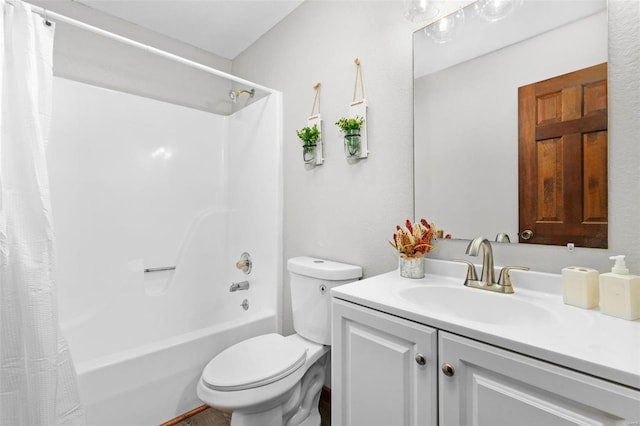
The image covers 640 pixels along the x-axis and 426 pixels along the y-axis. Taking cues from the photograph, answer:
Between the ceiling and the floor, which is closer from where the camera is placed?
the floor

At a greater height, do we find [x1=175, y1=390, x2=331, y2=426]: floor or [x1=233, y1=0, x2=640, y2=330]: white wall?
[x1=233, y1=0, x2=640, y2=330]: white wall

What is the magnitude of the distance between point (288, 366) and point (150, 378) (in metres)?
0.73

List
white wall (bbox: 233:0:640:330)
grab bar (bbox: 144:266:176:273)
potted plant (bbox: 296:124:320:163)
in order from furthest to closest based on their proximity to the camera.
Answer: grab bar (bbox: 144:266:176:273)
potted plant (bbox: 296:124:320:163)
white wall (bbox: 233:0:640:330)

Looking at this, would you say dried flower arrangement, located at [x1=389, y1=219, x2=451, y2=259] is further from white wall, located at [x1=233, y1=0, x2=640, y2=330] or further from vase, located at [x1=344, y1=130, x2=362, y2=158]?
vase, located at [x1=344, y1=130, x2=362, y2=158]

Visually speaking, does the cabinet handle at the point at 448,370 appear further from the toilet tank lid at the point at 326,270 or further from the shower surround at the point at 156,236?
the shower surround at the point at 156,236

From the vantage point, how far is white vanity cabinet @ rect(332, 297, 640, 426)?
552 millimetres

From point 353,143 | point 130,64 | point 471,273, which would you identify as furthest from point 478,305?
point 130,64

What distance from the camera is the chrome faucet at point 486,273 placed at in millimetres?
975

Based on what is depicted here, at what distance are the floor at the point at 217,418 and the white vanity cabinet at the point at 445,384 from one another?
2.14 feet

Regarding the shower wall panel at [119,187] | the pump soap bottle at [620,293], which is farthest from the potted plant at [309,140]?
the pump soap bottle at [620,293]

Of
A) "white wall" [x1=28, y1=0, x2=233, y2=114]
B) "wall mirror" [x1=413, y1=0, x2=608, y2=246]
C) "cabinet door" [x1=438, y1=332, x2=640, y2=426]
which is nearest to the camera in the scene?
"cabinet door" [x1=438, y1=332, x2=640, y2=426]

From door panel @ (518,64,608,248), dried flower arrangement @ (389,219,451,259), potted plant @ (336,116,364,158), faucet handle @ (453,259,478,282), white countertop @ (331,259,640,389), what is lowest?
white countertop @ (331,259,640,389)

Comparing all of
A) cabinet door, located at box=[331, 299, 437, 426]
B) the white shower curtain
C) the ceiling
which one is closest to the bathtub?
the white shower curtain

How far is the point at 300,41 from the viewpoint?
1.83 metres
